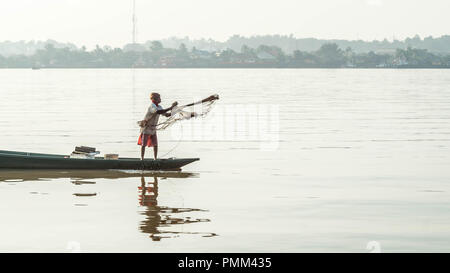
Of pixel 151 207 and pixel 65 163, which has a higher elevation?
pixel 65 163

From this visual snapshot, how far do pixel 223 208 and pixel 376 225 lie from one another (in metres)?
3.48

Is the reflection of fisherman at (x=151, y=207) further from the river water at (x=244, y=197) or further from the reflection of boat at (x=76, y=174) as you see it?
the reflection of boat at (x=76, y=174)

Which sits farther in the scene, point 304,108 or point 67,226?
point 304,108

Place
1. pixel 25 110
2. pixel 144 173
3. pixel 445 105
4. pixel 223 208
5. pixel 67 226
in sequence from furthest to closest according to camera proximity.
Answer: pixel 445 105 → pixel 25 110 → pixel 144 173 → pixel 223 208 → pixel 67 226

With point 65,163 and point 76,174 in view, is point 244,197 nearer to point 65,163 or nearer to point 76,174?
point 76,174

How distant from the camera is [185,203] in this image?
1902cm

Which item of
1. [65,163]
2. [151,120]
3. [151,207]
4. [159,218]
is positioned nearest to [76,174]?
[65,163]

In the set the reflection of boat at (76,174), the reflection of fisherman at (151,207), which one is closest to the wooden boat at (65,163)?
the reflection of boat at (76,174)

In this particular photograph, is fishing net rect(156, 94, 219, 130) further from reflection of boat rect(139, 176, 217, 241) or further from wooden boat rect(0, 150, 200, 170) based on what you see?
reflection of boat rect(139, 176, 217, 241)

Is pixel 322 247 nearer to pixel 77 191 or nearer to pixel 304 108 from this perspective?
pixel 77 191

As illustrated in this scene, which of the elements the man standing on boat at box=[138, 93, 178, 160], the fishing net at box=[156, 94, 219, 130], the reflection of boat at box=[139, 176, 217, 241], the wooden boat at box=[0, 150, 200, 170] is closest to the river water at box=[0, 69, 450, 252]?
the reflection of boat at box=[139, 176, 217, 241]

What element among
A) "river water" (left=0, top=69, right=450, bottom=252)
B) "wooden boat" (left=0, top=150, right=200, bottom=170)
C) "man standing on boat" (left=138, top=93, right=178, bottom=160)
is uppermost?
"man standing on boat" (left=138, top=93, right=178, bottom=160)

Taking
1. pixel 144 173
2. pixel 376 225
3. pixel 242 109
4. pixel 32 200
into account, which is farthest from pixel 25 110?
pixel 376 225
